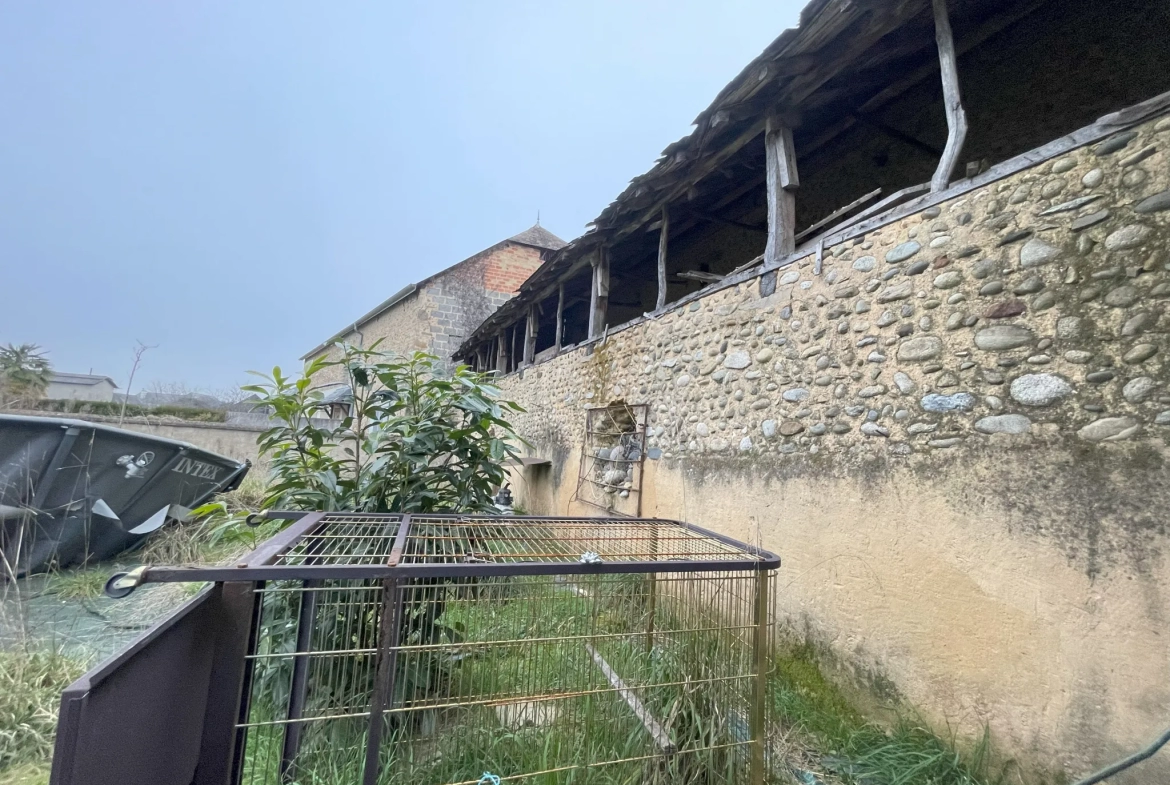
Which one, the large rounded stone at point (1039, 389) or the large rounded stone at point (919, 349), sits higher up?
the large rounded stone at point (919, 349)

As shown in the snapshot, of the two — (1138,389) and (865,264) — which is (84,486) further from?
(1138,389)

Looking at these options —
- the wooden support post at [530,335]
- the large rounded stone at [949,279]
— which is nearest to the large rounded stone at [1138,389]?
the large rounded stone at [949,279]

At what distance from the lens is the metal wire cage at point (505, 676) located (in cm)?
159

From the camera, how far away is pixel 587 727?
191 centimetres

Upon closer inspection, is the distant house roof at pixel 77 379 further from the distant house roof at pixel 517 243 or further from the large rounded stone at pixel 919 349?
the large rounded stone at pixel 919 349

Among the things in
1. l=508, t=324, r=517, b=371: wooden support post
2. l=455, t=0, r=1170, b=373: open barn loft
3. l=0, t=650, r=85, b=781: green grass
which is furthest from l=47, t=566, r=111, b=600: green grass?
l=508, t=324, r=517, b=371: wooden support post

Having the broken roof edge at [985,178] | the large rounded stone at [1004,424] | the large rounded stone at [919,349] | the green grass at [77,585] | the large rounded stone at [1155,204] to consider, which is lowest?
the green grass at [77,585]

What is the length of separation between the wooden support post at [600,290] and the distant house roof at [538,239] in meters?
9.07

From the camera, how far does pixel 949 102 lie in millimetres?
2521

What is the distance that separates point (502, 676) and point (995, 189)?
3.08 m

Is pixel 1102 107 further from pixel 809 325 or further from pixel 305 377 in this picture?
pixel 305 377

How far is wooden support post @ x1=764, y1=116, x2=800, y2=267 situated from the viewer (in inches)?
139

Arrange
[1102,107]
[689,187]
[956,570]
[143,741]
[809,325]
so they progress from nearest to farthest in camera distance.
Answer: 1. [143,741]
2. [956,570]
3. [809,325]
4. [1102,107]
5. [689,187]

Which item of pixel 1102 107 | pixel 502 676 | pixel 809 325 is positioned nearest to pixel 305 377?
pixel 502 676
